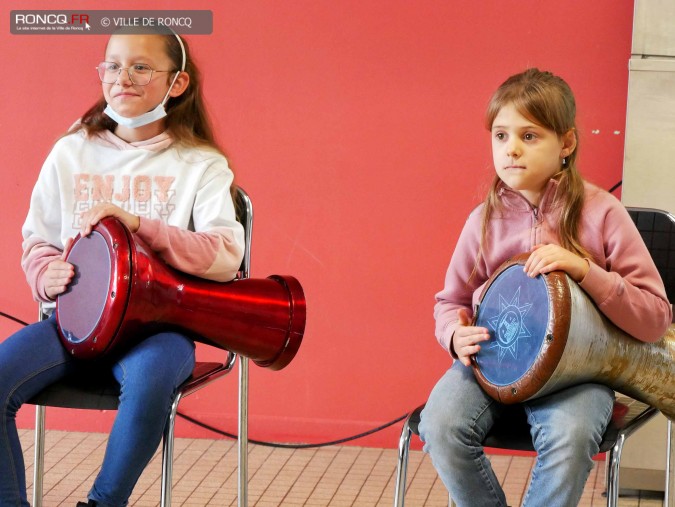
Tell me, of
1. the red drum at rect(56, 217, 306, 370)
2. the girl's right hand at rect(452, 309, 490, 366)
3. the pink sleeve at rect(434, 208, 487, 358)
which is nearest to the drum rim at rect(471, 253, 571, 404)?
the girl's right hand at rect(452, 309, 490, 366)

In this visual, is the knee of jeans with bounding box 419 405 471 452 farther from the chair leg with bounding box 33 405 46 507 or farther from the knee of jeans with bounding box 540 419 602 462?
the chair leg with bounding box 33 405 46 507

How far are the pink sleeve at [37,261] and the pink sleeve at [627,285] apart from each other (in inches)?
43.5

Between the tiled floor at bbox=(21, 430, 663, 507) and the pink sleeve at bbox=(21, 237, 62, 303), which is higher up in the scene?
the pink sleeve at bbox=(21, 237, 62, 303)

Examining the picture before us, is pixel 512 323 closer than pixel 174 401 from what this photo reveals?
Yes

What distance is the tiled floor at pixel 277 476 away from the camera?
→ 2754 mm

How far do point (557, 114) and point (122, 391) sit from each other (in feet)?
3.18

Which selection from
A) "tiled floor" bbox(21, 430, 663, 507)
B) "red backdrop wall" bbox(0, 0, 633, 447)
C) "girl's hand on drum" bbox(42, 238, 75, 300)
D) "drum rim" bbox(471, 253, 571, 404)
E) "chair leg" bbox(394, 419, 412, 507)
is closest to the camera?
"drum rim" bbox(471, 253, 571, 404)

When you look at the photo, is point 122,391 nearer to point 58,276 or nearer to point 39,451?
point 58,276

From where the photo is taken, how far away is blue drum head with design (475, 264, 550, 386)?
6.08 ft

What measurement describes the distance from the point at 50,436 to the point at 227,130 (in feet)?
3.49

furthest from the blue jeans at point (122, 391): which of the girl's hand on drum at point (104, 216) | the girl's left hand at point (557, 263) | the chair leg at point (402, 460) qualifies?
the girl's left hand at point (557, 263)

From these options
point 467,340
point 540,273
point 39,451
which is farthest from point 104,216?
point 540,273

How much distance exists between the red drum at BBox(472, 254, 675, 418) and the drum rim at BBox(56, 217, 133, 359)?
0.67 m

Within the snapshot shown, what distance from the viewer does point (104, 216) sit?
2.14 m
